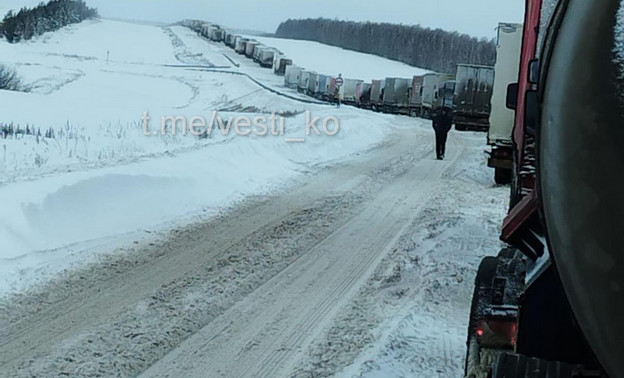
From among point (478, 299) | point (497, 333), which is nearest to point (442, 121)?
point (478, 299)

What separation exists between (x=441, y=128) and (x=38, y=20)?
250 ft

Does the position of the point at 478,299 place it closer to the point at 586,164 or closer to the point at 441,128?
the point at 586,164

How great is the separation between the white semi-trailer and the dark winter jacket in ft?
14.5

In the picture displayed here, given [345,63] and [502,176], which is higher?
[345,63]

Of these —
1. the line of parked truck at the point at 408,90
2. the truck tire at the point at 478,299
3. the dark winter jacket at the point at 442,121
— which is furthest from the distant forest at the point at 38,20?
the truck tire at the point at 478,299

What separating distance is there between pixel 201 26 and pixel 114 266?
361 feet

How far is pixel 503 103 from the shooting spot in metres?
14.5

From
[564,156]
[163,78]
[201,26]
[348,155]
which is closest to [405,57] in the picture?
[201,26]

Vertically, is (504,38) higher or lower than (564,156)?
higher

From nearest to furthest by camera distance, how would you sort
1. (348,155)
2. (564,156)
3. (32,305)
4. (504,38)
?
(564,156), (32,305), (504,38), (348,155)

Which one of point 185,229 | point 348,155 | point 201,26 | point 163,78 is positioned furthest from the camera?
point 201,26

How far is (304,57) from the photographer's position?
89562 millimetres

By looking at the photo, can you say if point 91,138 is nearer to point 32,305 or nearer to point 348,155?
point 348,155

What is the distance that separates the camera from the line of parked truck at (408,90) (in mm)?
23516
